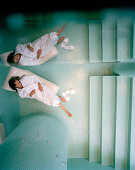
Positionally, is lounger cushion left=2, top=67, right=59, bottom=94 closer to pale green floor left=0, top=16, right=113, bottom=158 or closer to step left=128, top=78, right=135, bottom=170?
pale green floor left=0, top=16, right=113, bottom=158

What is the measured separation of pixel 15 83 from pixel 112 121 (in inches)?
51.7

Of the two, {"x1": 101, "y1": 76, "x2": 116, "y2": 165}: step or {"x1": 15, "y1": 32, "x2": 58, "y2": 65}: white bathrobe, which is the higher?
{"x1": 15, "y1": 32, "x2": 58, "y2": 65}: white bathrobe

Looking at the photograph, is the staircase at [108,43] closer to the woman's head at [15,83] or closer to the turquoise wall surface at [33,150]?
the woman's head at [15,83]

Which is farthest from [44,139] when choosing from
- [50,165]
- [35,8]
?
[35,8]

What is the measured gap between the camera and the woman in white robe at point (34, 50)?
1.51 meters

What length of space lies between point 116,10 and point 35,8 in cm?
39

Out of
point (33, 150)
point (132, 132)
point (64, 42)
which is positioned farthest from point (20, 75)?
point (132, 132)

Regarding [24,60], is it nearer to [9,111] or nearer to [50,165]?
[9,111]

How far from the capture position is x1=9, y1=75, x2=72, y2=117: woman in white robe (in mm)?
1603

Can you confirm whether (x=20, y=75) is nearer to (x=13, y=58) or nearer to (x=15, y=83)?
(x=15, y=83)

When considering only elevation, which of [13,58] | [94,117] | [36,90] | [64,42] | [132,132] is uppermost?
[64,42]

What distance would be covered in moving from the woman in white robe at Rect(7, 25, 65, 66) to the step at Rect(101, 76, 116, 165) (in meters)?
0.80

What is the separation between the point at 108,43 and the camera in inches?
66.9

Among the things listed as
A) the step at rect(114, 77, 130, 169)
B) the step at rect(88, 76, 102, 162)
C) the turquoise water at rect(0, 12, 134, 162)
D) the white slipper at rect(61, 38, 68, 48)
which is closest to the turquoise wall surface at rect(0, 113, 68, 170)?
the turquoise water at rect(0, 12, 134, 162)
